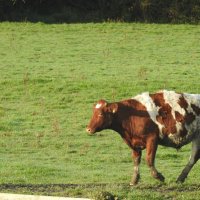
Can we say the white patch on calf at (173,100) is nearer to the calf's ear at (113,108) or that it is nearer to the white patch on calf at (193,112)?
the white patch on calf at (193,112)

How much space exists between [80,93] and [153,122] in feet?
45.8

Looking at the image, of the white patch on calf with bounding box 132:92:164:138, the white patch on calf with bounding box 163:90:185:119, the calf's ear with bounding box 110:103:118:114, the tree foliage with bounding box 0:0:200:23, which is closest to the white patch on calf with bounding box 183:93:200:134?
the white patch on calf with bounding box 163:90:185:119

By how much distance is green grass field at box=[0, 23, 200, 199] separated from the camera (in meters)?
13.7

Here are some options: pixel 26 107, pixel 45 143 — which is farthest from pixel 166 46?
pixel 45 143

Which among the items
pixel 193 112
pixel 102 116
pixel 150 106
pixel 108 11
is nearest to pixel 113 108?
pixel 102 116

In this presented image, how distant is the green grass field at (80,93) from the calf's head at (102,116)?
35.1 inches

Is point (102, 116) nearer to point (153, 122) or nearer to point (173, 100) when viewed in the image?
point (153, 122)

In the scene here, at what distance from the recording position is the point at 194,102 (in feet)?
41.2

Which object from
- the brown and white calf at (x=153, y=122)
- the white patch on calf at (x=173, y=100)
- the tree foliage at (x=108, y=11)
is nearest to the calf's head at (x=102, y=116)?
the brown and white calf at (x=153, y=122)

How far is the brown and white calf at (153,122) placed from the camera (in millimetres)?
12219

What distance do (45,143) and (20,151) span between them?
120 cm

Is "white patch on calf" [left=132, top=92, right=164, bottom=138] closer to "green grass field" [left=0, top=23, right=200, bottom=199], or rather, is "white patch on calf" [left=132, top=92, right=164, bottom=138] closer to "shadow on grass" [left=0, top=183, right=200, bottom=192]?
"shadow on grass" [left=0, top=183, right=200, bottom=192]

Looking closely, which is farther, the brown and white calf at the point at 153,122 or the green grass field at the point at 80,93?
the green grass field at the point at 80,93

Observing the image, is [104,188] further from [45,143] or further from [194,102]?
[45,143]
